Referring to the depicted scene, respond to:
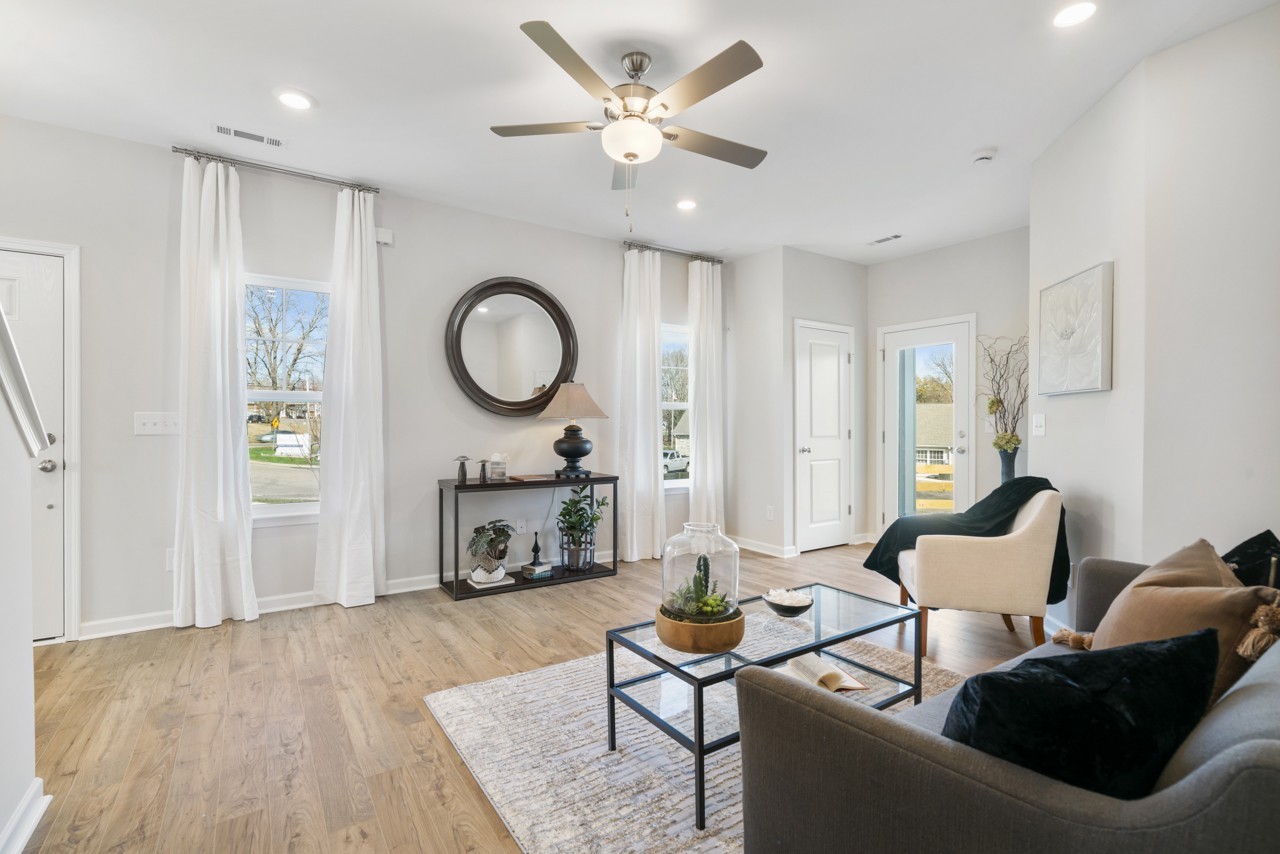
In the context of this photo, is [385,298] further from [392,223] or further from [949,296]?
[949,296]

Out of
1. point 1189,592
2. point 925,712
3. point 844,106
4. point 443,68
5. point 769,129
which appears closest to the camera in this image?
point 1189,592

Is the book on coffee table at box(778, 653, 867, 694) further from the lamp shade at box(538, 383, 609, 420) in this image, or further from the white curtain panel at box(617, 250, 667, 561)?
the white curtain panel at box(617, 250, 667, 561)

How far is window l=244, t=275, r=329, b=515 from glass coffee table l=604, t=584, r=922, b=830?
2.66 m

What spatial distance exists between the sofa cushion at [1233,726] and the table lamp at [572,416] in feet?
11.9

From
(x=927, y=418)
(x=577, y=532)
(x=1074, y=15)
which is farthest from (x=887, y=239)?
(x=577, y=532)

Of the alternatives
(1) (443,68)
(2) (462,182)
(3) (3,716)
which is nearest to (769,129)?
(1) (443,68)

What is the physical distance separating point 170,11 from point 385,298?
1.91 m

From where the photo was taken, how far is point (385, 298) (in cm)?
402

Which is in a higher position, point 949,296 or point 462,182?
point 462,182

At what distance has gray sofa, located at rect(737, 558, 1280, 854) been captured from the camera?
709 millimetres

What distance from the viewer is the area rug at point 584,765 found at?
1.68 meters

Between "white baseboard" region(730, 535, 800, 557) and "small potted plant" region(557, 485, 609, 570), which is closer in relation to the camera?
"small potted plant" region(557, 485, 609, 570)

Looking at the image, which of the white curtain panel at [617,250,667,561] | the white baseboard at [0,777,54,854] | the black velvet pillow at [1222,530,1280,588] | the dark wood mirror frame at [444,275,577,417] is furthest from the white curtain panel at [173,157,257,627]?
the black velvet pillow at [1222,530,1280,588]

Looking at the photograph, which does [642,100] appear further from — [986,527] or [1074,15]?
[986,527]
